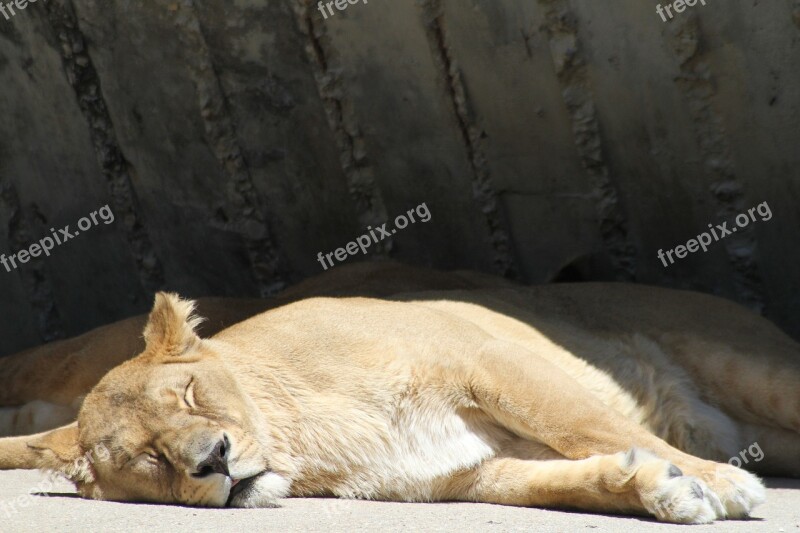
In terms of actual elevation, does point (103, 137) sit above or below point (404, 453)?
above

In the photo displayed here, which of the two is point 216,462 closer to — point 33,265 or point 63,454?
point 63,454

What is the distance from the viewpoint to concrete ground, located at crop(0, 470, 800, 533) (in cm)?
348

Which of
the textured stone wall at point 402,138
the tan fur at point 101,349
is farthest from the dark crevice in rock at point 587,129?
the tan fur at point 101,349

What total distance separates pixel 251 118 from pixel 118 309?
6.44 ft

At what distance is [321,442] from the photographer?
4.22m

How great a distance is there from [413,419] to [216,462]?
0.83 metres

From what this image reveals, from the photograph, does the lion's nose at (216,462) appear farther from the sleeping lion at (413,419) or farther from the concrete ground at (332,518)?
the concrete ground at (332,518)

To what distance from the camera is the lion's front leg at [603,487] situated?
142 inches

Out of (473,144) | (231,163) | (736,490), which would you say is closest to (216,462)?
(736,490)

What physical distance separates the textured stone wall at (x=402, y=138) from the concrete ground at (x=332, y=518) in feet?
7.00

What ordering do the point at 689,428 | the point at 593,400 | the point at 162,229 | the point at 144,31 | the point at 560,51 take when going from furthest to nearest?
→ the point at 162,229, the point at 144,31, the point at 560,51, the point at 689,428, the point at 593,400

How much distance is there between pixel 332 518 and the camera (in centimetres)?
373

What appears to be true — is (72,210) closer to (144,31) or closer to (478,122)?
(144,31)

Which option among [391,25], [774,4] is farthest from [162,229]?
[774,4]
